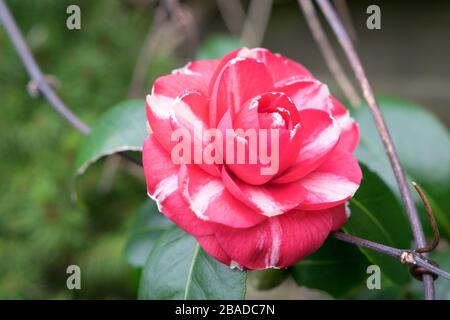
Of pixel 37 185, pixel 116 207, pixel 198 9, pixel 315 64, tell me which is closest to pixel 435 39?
pixel 315 64

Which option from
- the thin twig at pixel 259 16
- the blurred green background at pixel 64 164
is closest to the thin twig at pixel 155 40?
the blurred green background at pixel 64 164

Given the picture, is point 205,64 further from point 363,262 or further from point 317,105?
point 363,262

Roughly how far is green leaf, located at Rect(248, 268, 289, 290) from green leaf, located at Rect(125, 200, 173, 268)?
15cm

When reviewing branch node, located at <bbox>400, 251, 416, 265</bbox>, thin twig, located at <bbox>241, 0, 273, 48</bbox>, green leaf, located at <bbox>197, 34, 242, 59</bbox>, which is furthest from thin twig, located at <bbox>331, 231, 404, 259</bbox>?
thin twig, located at <bbox>241, 0, 273, 48</bbox>

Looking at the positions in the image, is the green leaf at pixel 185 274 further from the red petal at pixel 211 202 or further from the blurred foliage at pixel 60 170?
the blurred foliage at pixel 60 170

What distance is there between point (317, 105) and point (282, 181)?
6cm

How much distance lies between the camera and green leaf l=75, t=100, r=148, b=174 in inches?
17.2

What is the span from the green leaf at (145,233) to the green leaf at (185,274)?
0.52 feet

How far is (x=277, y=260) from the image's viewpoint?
0.32 m

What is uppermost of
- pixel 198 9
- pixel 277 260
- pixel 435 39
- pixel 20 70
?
pixel 198 9

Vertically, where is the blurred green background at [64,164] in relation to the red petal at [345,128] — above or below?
above

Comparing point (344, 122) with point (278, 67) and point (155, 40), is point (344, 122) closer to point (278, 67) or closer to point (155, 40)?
point (278, 67)

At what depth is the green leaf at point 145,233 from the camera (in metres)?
0.55

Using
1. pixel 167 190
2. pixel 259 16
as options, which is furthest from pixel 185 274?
pixel 259 16
